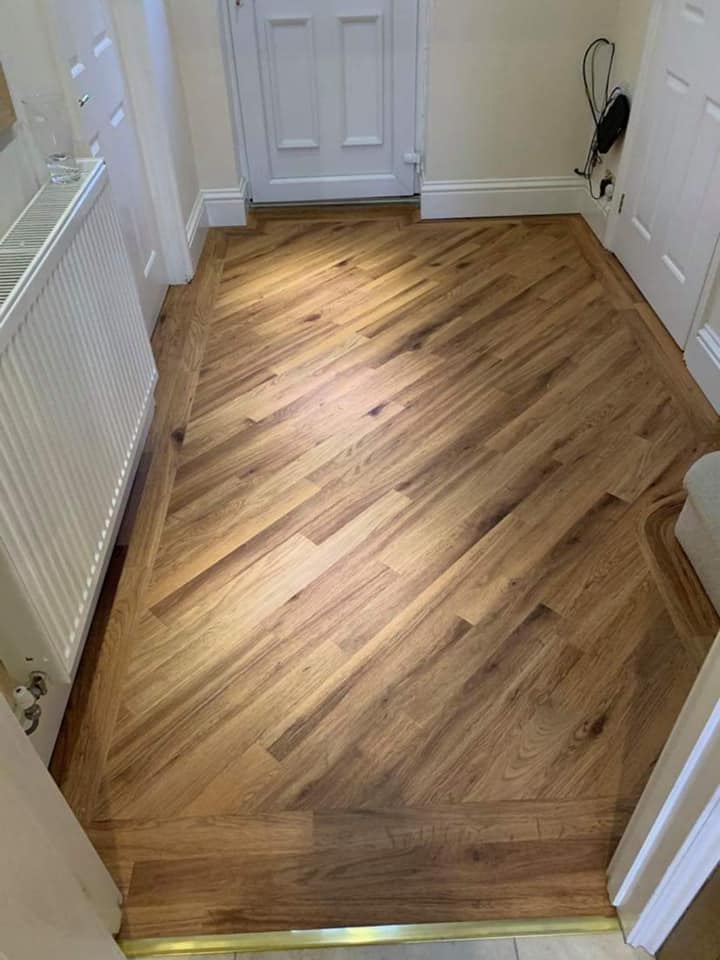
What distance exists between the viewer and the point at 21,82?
5.72 feet

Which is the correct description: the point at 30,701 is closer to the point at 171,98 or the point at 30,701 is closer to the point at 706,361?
the point at 706,361

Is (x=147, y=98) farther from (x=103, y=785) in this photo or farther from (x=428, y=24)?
(x=103, y=785)

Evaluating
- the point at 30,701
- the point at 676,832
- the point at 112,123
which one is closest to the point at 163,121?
the point at 112,123

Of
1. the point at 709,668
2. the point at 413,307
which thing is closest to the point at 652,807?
the point at 709,668

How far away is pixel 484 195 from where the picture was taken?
11.5 ft

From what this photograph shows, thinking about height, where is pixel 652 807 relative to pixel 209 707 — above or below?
above

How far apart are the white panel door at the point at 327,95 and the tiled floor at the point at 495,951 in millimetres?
3305

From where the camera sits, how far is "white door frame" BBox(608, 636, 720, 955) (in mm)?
898

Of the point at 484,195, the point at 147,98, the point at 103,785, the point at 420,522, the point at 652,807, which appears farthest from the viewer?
the point at 484,195

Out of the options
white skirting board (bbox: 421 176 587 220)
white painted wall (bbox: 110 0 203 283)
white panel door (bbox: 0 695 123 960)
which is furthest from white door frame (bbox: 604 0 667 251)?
white panel door (bbox: 0 695 123 960)

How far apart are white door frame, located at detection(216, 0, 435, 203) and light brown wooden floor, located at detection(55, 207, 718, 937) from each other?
109cm

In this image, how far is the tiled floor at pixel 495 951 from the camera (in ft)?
3.95

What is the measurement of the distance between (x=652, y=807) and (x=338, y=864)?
0.57 m

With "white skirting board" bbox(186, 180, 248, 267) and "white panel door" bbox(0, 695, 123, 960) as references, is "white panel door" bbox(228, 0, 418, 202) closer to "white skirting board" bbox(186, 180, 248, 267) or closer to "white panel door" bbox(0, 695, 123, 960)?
"white skirting board" bbox(186, 180, 248, 267)
